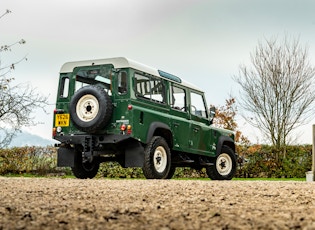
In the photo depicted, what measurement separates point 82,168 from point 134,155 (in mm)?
1815

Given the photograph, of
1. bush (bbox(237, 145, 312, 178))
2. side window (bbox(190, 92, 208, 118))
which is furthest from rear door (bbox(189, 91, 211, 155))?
bush (bbox(237, 145, 312, 178))

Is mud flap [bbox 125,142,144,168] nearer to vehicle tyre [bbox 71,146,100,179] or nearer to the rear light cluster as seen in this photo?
the rear light cluster

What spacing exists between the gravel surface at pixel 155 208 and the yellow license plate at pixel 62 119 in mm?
3054

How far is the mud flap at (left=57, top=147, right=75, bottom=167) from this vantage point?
11.9 m

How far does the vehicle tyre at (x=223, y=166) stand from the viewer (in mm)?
13969

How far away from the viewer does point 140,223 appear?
4.67 metres

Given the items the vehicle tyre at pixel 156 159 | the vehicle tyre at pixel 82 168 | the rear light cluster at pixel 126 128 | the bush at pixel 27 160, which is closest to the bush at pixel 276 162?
the bush at pixel 27 160

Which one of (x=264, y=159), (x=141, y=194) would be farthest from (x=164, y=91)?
(x=264, y=159)

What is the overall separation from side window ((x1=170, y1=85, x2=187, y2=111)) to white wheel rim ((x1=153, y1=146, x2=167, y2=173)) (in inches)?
47.1

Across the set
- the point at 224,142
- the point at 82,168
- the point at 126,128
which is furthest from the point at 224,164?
the point at 126,128

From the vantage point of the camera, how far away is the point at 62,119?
11.7 metres

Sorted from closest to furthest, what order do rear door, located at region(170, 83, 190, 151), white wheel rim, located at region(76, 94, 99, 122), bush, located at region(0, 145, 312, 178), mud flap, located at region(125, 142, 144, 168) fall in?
1. white wheel rim, located at region(76, 94, 99, 122)
2. mud flap, located at region(125, 142, 144, 168)
3. rear door, located at region(170, 83, 190, 151)
4. bush, located at region(0, 145, 312, 178)

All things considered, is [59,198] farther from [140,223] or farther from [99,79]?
[99,79]

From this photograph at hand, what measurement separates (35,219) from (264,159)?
15878mm
